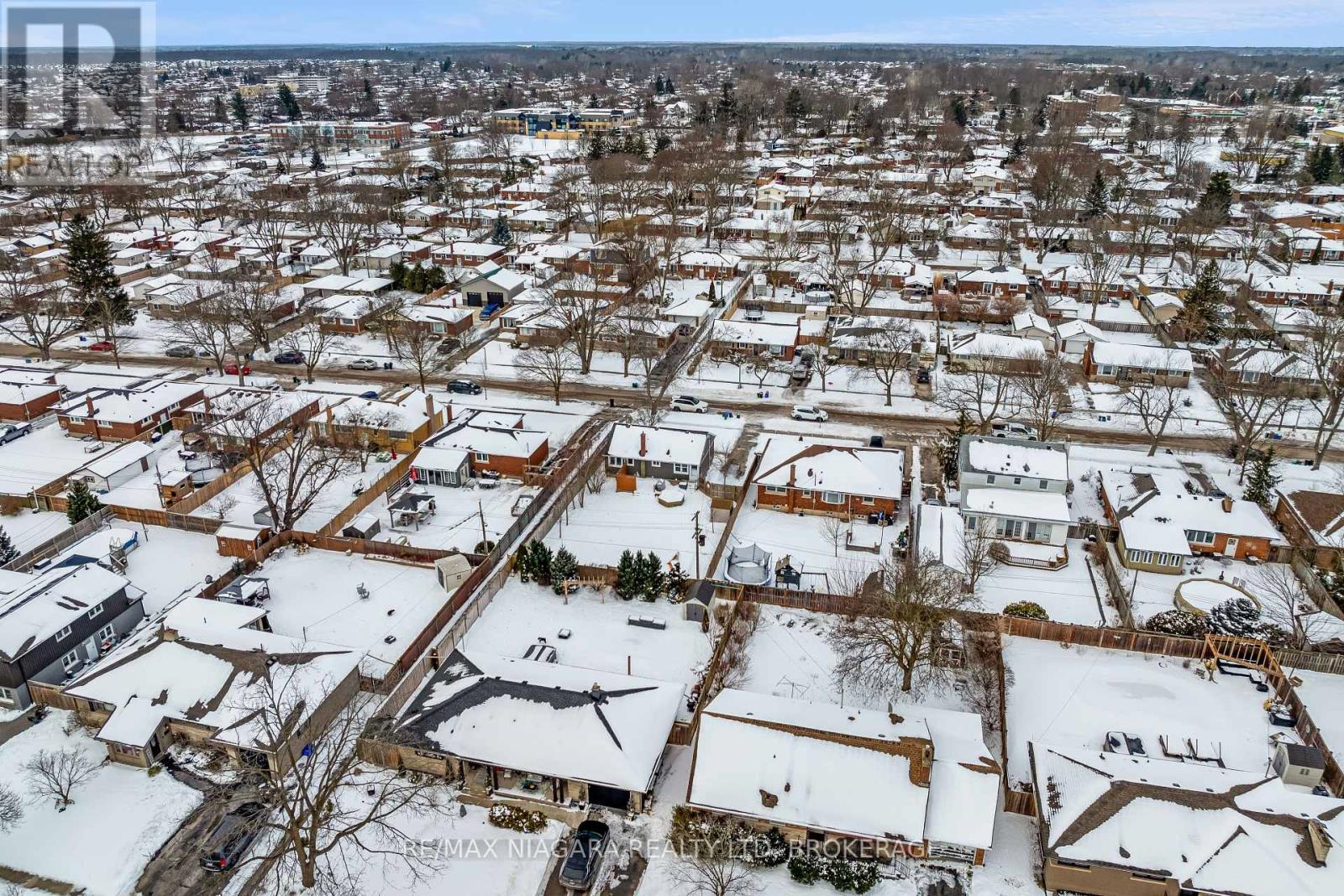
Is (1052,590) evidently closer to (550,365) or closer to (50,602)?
(550,365)

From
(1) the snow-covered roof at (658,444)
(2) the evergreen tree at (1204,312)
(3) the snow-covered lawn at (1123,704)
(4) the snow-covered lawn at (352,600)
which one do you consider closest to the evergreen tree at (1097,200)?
(2) the evergreen tree at (1204,312)

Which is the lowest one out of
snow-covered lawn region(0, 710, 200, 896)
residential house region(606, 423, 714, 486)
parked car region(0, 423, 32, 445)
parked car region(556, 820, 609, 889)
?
snow-covered lawn region(0, 710, 200, 896)

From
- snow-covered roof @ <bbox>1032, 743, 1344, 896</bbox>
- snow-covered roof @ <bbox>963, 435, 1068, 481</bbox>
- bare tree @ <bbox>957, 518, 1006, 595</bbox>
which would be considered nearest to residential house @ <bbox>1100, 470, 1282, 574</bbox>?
snow-covered roof @ <bbox>963, 435, 1068, 481</bbox>

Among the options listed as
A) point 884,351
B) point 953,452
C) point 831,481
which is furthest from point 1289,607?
point 884,351

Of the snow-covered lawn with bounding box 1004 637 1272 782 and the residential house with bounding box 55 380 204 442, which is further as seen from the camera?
the residential house with bounding box 55 380 204 442

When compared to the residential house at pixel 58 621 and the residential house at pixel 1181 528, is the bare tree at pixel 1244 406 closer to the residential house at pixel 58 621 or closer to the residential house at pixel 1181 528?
the residential house at pixel 1181 528

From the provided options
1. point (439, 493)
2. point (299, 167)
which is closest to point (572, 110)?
point (299, 167)

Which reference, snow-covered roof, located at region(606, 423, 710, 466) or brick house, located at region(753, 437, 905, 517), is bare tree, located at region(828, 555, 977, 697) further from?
snow-covered roof, located at region(606, 423, 710, 466)
